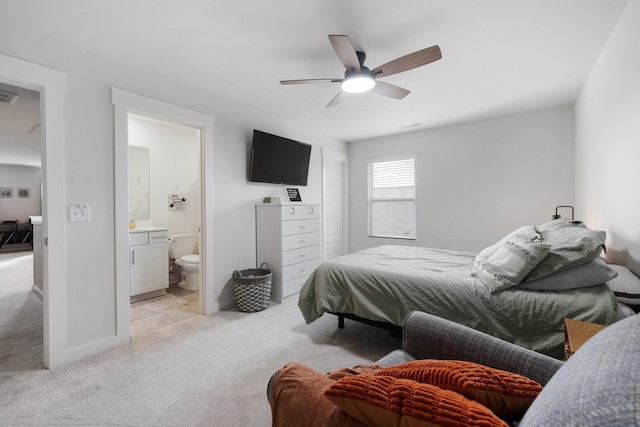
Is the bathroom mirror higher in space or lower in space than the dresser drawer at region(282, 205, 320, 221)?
higher

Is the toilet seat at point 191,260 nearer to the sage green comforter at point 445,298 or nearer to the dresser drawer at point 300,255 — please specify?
the dresser drawer at point 300,255

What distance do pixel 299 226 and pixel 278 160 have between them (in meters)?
0.94

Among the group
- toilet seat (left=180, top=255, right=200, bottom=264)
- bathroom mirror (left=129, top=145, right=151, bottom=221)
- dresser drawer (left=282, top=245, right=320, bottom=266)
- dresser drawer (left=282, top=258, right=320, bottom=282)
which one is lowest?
dresser drawer (left=282, top=258, right=320, bottom=282)

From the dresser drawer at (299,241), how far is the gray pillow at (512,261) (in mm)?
2138

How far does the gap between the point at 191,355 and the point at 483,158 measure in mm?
4273

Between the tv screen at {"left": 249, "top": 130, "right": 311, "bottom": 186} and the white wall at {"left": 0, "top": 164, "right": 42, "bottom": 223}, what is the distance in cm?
859

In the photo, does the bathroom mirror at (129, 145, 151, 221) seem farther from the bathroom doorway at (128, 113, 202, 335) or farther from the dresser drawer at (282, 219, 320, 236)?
the dresser drawer at (282, 219, 320, 236)

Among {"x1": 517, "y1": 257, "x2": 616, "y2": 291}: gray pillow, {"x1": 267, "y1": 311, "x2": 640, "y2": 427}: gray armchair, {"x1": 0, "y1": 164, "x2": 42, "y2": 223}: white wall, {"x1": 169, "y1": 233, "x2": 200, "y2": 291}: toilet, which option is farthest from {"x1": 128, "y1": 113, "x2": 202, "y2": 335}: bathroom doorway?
{"x1": 0, "y1": 164, "x2": 42, "y2": 223}: white wall

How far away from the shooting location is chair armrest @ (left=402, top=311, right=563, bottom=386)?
1.05 meters

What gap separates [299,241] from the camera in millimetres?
3830

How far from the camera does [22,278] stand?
186 inches

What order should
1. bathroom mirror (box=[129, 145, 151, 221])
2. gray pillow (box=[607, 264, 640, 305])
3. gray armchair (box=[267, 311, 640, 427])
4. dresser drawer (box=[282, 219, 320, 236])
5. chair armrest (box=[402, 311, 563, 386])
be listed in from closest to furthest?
gray armchair (box=[267, 311, 640, 427]), chair armrest (box=[402, 311, 563, 386]), gray pillow (box=[607, 264, 640, 305]), dresser drawer (box=[282, 219, 320, 236]), bathroom mirror (box=[129, 145, 151, 221])

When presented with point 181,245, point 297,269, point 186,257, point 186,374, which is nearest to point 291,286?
point 297,269

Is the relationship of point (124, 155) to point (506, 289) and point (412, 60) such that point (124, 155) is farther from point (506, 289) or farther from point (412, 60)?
point (506, 289)
